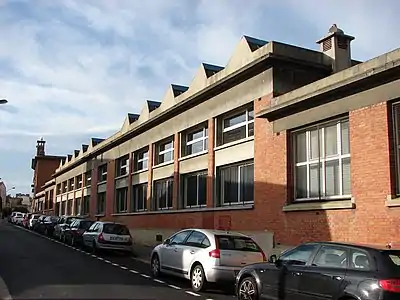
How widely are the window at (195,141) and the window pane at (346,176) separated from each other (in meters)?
9.46

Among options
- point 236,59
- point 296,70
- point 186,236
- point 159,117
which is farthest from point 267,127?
point 159,117

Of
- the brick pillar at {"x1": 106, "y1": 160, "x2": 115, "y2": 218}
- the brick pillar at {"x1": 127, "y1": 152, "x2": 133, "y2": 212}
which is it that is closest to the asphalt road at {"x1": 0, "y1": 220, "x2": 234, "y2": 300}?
the brick pillar at {"x1": 127, "y1": 152, "x2": 133, "y2": 212}

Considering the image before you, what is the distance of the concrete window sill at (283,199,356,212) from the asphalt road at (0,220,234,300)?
165 inches

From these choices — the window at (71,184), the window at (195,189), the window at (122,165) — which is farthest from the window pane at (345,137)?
the window at (71,184)

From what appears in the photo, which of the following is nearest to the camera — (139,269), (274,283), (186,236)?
(274,283)

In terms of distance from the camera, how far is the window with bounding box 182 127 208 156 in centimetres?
2445

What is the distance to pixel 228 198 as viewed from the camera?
21.6m

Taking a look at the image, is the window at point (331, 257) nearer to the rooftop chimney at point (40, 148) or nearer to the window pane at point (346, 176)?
the window pane at point (346, 176)

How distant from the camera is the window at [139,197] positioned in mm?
31675

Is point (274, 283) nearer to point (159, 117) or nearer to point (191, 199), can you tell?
point (191, 199)

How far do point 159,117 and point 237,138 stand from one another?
27.9ft

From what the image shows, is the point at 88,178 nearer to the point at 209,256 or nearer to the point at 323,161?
the point at 323,161

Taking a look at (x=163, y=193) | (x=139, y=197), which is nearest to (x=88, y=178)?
(x=139, y=197)

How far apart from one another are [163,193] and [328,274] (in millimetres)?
20099
